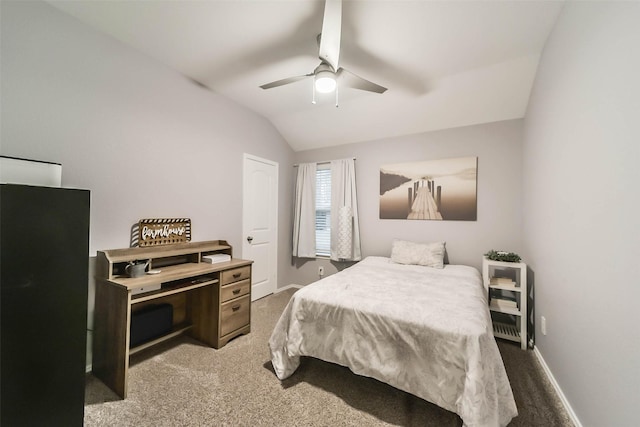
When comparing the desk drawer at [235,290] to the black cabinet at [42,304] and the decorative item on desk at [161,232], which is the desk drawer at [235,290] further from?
the black cabinet at [42,304]

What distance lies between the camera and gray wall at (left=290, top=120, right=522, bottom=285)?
2.85 m

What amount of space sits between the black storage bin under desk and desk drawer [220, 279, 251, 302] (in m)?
0.53

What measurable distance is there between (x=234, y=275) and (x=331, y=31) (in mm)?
2239

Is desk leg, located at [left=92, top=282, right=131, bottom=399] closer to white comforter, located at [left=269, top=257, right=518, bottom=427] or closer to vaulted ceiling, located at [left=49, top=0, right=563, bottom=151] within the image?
white comforter, located at [left=269, top=257, right=518, bottom=427]

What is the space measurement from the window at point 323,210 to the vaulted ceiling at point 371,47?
1.13 metres

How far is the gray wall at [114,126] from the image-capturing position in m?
1.63

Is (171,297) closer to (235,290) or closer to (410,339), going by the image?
(235,290)

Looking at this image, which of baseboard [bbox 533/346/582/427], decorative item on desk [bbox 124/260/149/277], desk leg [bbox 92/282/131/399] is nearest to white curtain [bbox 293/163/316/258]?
decorative item on desk [bbox 124/260/149/277]

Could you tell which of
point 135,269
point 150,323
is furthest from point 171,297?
point 135,269

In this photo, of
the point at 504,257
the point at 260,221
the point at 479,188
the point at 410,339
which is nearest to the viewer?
the point at 410,339

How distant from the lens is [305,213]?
4.06 metres

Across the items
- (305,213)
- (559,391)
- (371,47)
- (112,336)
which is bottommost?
(559,391)

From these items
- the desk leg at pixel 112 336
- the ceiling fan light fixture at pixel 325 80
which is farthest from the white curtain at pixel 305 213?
the desk leg at pixel 112 336

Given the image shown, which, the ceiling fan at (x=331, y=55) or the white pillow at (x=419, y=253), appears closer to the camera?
the ceiling fan at (x=331, y=55)
